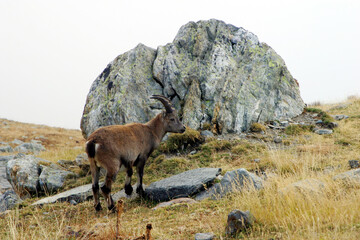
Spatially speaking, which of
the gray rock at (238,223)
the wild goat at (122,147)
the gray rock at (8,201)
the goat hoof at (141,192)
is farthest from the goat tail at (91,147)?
the gray rock at (238,223)

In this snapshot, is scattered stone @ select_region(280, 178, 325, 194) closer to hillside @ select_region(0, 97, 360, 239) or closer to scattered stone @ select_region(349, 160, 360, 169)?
hillside @ select_region(0, 97, 360, 239)

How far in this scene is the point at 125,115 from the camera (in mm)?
12914

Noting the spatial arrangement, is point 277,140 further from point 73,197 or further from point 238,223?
point 238,223

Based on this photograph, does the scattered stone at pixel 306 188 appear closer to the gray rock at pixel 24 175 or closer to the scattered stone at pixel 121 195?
the scattered stone at pixel 121 195

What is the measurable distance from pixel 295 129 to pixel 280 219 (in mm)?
9435

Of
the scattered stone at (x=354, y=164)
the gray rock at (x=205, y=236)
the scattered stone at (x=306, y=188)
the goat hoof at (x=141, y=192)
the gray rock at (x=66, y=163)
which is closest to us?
the gray rock at (x=205, y=236)

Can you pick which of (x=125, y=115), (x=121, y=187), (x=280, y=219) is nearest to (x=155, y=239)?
(x=280, y=219)

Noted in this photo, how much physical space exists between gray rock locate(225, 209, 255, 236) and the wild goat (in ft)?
12.8

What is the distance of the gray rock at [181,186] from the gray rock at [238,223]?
3426 millimetres

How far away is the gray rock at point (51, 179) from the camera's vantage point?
10719 mm

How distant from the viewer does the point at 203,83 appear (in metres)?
13.5

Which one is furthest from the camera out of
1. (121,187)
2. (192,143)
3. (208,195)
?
(192,143)

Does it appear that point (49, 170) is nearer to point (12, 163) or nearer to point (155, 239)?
point (12, 163)

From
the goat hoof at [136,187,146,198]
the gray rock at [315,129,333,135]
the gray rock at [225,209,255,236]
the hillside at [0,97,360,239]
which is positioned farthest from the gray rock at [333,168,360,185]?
the gray rock at [315,129,333,135]
